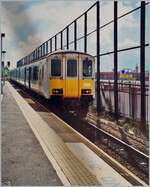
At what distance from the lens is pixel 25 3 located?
4992 mm

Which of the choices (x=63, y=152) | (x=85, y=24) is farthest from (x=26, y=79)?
(x=63, y=152)

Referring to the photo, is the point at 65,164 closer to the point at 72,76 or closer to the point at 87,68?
the point at 72,76

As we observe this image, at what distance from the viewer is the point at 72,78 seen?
1366 cm

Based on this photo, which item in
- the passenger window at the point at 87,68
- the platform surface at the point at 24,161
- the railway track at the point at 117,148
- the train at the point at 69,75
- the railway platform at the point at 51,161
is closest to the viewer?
the platform surface at the point at 24,161

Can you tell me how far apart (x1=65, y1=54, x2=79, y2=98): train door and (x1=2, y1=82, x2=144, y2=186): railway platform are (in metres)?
4.37

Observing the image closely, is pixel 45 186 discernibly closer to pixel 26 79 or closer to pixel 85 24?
pixel 85 24

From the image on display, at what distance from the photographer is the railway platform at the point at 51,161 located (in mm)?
5254

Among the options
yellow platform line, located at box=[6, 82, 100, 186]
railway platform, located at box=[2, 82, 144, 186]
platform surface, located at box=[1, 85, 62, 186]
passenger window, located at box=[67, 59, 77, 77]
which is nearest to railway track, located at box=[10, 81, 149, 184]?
railway platform, located at box=[2, 82, 144, 186]

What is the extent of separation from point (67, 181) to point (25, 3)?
2287 mm

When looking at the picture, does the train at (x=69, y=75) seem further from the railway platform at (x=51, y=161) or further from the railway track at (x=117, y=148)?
the railway platform at (x=51, y=161)

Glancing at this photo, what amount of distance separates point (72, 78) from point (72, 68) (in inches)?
15.8

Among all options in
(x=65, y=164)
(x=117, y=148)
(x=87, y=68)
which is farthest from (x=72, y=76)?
(x=65, y=164)

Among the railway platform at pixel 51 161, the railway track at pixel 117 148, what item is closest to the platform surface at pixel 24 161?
the railway platform at pixel 51 161

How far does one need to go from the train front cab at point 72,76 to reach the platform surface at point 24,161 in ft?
15.5
